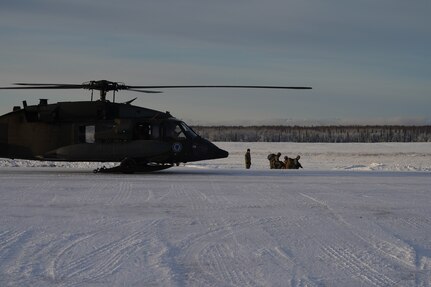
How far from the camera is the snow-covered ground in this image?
5.17m

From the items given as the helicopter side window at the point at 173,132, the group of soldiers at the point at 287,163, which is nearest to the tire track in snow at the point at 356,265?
the helicopter side window at the point at 173,132

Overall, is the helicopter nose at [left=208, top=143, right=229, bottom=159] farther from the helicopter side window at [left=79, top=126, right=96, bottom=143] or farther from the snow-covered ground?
the snow-covered ground

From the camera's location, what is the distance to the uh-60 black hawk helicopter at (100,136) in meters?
17.2

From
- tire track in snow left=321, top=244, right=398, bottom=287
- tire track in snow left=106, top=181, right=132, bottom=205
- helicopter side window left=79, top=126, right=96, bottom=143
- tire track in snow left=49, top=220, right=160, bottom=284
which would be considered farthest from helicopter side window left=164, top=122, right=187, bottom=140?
tire track in snow left=321, top=244, right=398, bottom=287

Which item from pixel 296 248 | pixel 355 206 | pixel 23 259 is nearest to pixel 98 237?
pixel 23 259

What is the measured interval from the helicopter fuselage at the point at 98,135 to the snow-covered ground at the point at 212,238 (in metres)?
5.19

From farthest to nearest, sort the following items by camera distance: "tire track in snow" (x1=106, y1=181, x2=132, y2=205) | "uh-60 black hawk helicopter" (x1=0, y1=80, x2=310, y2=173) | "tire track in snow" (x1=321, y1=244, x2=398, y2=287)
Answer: "uh-60 black hawk helicopter" (x1=0, y1=80, x2=310, y2=173) → "tire track in snow" (x1=106, y1=181, x2=132, y2=205) → "tire track in snow" (x1=321, y1=244, x2=398, y2=287)

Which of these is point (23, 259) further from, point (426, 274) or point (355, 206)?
point (355, 206)

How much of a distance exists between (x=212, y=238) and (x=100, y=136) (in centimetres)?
1104

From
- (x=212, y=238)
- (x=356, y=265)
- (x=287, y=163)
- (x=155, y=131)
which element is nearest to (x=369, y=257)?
(x=356, y=265)

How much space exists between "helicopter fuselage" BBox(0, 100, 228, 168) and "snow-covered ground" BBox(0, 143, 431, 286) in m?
5.19

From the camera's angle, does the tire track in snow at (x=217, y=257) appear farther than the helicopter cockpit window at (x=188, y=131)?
No

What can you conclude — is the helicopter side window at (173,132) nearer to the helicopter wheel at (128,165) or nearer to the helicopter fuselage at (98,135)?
the helicopter fuselage at (98,135)

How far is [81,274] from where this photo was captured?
516 centimetres
